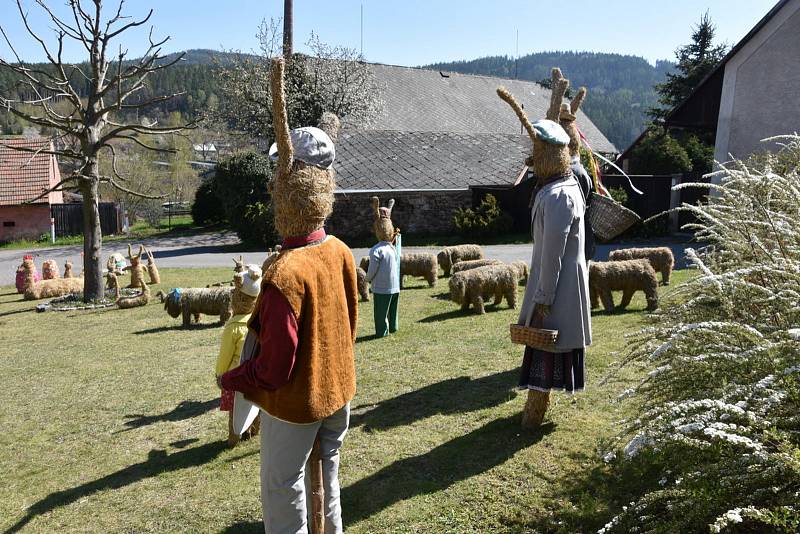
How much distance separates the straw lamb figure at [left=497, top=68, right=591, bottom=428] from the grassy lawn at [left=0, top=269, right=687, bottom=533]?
0.51 metres

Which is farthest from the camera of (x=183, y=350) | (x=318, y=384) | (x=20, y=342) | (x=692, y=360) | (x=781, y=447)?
(x=20, y=342)

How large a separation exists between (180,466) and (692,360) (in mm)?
3727

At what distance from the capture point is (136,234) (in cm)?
2800

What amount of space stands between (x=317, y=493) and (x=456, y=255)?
9.89m

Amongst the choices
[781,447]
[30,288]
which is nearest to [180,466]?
[781,447]

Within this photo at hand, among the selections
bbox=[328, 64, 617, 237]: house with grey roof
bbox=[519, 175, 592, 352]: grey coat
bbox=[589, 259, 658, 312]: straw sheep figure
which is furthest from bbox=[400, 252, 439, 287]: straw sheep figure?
bbox=[328, 64, 617, 237]: house with grey roof

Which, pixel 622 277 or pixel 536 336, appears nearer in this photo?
pixel 536 336

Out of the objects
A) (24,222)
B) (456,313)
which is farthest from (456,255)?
(24,222)

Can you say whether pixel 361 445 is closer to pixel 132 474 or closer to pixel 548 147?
pixel 132 474

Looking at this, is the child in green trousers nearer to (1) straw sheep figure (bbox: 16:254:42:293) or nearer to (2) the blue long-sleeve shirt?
(2) the blue long-sleeve shirt

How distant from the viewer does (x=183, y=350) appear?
8.16 meters

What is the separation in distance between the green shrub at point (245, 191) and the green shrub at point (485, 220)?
644 centimetres

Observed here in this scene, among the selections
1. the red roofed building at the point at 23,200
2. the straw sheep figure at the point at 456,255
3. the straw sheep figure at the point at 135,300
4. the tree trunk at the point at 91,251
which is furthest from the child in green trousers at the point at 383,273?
the red roofed building at the point at 23,200

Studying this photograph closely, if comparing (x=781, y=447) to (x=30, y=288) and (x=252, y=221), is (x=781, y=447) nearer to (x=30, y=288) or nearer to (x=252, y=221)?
(x=30, y=288)
